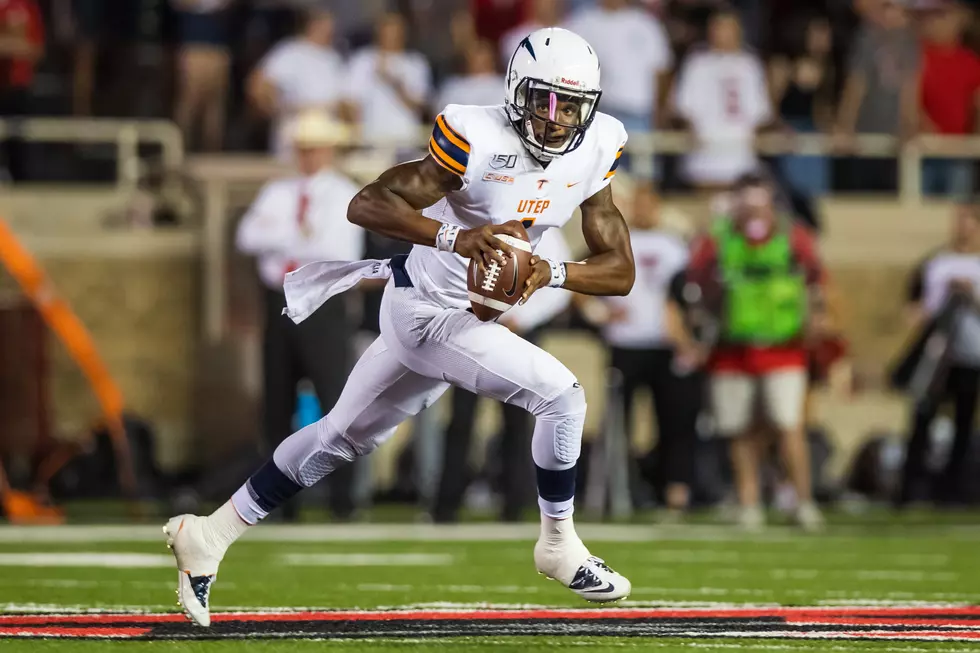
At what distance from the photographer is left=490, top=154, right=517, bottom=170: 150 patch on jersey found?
5789mm

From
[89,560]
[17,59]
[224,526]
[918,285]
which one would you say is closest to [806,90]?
[918,285]

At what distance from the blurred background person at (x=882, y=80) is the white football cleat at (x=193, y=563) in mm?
9539

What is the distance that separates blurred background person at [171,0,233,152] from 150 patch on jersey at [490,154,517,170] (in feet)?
28.0

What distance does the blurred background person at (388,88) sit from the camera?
13.1 m

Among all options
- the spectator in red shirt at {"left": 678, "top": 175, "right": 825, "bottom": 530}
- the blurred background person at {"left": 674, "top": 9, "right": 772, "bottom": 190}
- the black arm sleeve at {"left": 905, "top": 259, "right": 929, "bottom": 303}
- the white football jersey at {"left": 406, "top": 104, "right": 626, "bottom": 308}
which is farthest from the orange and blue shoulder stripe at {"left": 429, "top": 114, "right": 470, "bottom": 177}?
the blurred background person at {"left": 674, "top": 9, "right": 772, "bottom": 190}

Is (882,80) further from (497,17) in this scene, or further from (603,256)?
(603,256)

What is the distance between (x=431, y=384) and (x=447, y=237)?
57 centimetres

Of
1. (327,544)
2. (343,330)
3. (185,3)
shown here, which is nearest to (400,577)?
(327,544)

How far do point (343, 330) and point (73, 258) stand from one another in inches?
148

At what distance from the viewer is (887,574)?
7.94 metres

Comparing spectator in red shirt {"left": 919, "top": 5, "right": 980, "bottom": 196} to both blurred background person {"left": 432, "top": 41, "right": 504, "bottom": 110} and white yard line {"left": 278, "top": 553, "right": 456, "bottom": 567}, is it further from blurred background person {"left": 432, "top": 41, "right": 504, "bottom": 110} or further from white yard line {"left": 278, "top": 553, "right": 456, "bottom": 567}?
white yard line {"left": 278, "top": 553, "right": 456, "bottom": 567}

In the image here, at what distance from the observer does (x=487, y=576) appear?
7.59 metres

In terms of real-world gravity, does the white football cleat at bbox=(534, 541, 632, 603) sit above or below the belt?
below

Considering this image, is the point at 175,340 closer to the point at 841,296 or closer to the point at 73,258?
the point at 73,258
